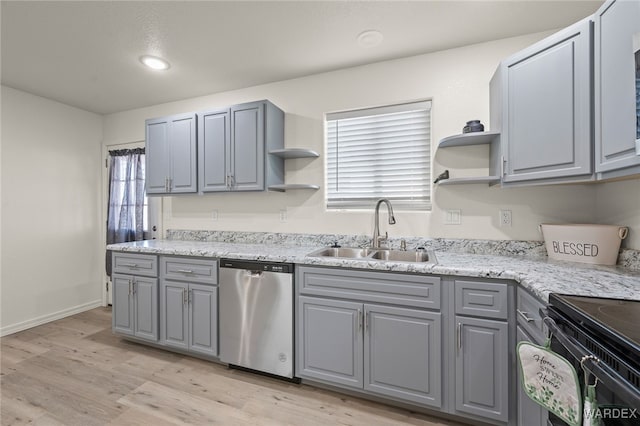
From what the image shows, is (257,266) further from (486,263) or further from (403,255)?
(486,263)

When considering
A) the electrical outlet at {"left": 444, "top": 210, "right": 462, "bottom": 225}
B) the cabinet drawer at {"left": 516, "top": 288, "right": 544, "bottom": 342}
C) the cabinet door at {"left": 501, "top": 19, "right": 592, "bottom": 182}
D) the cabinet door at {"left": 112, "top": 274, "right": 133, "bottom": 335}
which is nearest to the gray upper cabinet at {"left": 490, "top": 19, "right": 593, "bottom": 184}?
the cabinet door at {"left": 501, "top": 19, "right": 592, "bottom": 182}

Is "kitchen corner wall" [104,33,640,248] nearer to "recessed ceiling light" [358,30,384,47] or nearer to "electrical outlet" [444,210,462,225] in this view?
"electrical outlet" [444,210,462,225]

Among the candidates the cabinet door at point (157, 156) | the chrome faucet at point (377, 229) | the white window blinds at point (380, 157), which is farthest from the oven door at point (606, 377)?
the cabinet door at point (157, 156)

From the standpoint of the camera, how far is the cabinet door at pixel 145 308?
2.59 metres

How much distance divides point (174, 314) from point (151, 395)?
64 cm

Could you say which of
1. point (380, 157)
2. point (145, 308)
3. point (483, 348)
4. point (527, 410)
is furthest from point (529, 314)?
point (145, 308)

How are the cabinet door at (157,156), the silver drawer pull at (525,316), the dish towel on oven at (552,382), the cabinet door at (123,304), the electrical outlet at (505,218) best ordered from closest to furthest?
1. the dish towel on oven at (552,382)
2. the silver drawer pull at (525,316)
3. the electrical outlet at (505,218)
4. the cabinet door at (123,304)
5. the cabinet door at (157,156)

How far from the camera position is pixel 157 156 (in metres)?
3.07

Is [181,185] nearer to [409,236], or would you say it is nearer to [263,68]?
[263,68]

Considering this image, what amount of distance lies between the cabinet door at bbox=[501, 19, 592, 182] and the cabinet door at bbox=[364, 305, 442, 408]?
108 cm

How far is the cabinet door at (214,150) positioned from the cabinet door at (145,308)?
1.00 meters

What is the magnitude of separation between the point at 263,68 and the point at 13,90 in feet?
8.94

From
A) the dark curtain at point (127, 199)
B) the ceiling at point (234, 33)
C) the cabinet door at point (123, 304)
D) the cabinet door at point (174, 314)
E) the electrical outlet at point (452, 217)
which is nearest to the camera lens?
the ceiling at point (234, 33)

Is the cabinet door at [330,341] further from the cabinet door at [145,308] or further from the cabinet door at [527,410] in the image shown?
the cabinet door at [145,308]
